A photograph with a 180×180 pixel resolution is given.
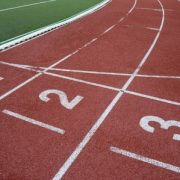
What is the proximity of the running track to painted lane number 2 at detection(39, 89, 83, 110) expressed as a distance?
0.02m

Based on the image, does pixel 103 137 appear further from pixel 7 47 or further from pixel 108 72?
pixel 7 47

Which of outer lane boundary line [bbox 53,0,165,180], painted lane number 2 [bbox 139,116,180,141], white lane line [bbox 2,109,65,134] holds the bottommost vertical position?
painted lane number 2 [bbox 139,116,180,141]

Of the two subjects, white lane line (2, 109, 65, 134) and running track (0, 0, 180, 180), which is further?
white lane line (2, 109, 65, 134)

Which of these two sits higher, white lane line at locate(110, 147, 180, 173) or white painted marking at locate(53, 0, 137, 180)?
white painted marking at locate(53, 0, 137, 180)

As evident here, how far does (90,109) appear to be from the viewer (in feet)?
21.1

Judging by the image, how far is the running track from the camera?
483 cm

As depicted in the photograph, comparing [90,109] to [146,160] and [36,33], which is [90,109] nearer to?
[146,160]

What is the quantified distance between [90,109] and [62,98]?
0.78 metres

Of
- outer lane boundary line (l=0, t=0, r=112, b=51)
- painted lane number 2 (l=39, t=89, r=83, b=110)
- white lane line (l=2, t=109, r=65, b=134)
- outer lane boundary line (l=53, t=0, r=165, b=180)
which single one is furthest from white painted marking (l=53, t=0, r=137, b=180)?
outer lane boundary line (l=0, t=0, r=112, b=51)


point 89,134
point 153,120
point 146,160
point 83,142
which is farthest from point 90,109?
point 146,160

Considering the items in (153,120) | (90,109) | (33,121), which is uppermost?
(33,121)

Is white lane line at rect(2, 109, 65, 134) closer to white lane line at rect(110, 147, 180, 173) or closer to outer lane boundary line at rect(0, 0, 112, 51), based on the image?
white lane line at rect(110, 147, 180, 173)

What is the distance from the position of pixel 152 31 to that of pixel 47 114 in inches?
347

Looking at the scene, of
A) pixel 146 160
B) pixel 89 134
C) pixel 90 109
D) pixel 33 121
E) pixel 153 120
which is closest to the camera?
pixel 146 160
